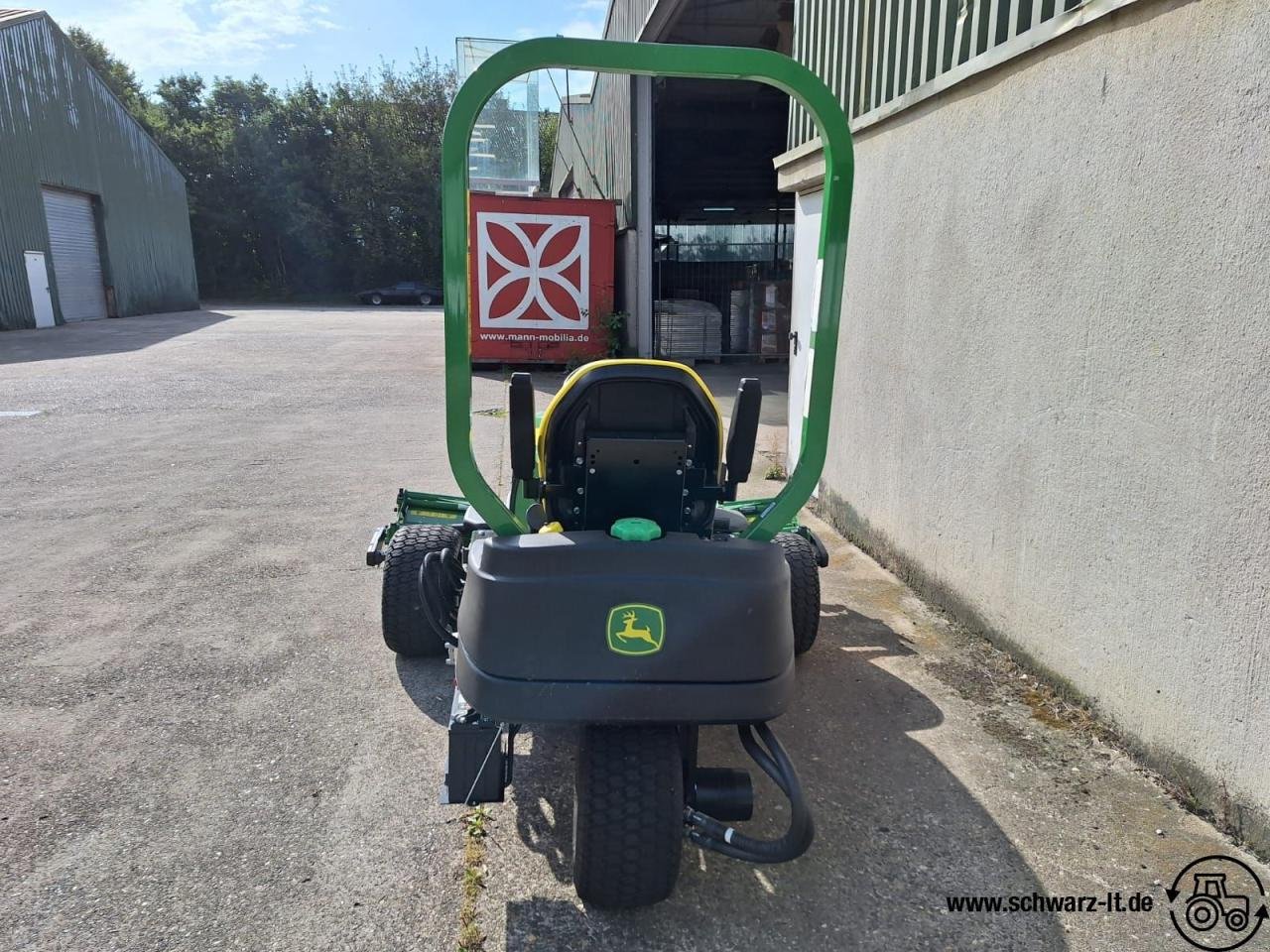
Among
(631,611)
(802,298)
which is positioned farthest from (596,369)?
(802,298)

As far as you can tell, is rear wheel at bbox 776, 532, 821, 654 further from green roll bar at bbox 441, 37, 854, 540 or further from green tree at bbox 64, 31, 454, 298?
green tree at bbox 64, 31, 454, 298

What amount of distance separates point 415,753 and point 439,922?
867 millimetres

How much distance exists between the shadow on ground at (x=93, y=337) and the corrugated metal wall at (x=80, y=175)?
137 centimetres

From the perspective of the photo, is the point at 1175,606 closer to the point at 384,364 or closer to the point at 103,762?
the point at 103,762

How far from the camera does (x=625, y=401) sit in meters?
2.49

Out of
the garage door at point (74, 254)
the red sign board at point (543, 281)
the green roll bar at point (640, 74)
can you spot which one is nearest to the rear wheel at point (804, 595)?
the green roll bar at point (640, 74)

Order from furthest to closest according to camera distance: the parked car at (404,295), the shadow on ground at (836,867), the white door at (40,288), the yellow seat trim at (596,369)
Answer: the parked car at (404,295) → the white door at (40,288) → the yellow seat trim at (596,369) → the shadow on ground at (836,867)

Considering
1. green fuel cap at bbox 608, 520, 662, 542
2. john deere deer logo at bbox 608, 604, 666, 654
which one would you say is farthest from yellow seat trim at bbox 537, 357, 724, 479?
john deere deer logo at bbox 608, 604, 666, 654

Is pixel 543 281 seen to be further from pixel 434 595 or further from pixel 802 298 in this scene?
pixel 434 595

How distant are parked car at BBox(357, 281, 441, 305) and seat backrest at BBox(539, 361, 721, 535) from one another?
130 ft

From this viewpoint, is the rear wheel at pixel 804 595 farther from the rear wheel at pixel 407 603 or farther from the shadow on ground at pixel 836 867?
the rear wheel at pixel 407 603

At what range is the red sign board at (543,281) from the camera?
13.2 meters

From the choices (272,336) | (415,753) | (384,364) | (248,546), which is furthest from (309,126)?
(415,753)

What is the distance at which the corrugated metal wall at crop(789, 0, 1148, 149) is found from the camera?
11.6 ft
